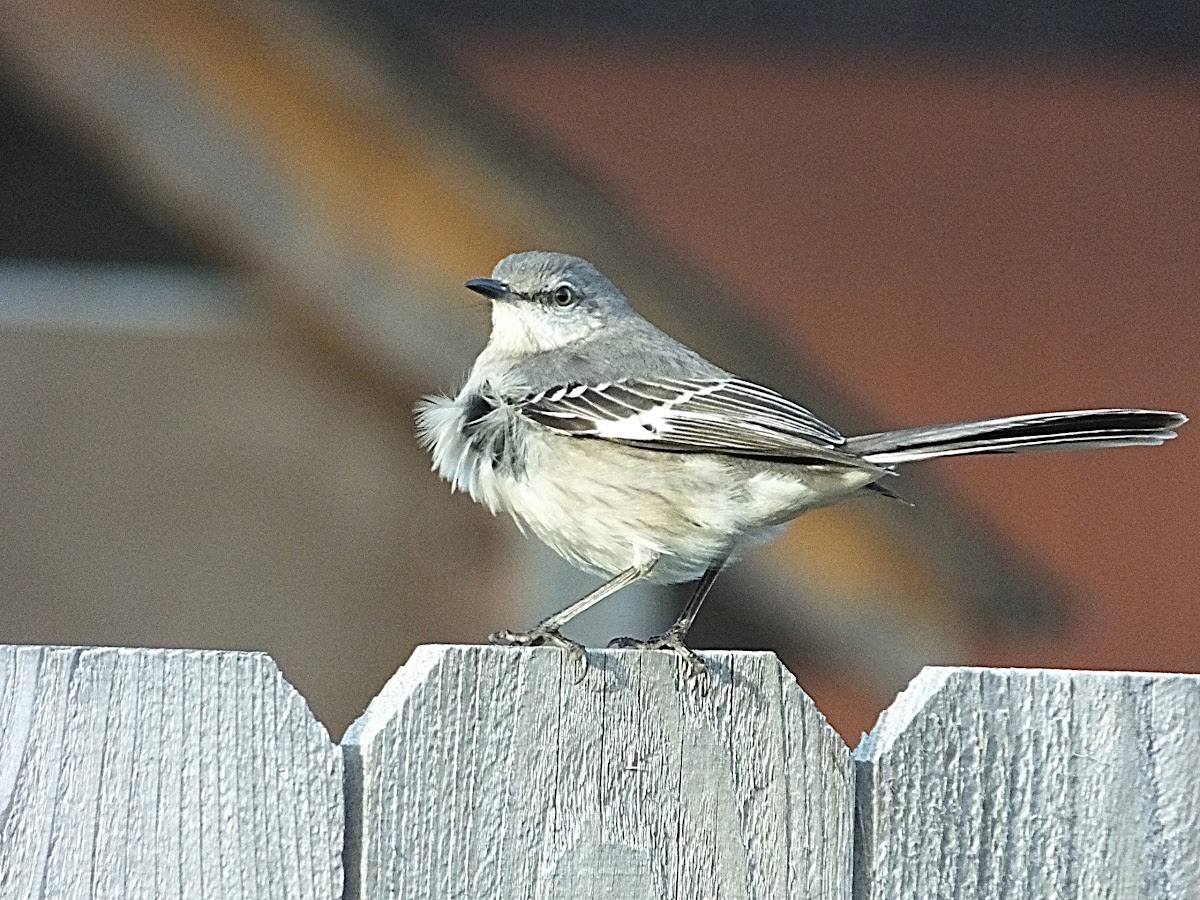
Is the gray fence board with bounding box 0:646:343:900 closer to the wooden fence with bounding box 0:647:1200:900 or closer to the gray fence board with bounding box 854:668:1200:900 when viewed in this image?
the wooden fence with bounding box 0:647:1200:900

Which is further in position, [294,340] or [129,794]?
[294,340]

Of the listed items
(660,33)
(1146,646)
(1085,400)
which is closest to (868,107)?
(660,33)

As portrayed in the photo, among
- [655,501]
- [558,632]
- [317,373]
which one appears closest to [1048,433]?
[655,501]

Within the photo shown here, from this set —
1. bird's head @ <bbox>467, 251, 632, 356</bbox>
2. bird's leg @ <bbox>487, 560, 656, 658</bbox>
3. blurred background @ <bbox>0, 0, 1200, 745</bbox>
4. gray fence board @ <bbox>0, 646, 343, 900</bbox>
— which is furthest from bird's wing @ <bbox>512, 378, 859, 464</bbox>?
gray fence board @ <bbox>0, 646, 343, 900</bbox>

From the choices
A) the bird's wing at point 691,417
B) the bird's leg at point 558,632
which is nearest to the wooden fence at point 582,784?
the bird's leg at point 558,632

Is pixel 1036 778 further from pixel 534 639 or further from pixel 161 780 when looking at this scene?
pixel 161 780

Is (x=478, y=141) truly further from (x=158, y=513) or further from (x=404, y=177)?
(x=158, y=513)
